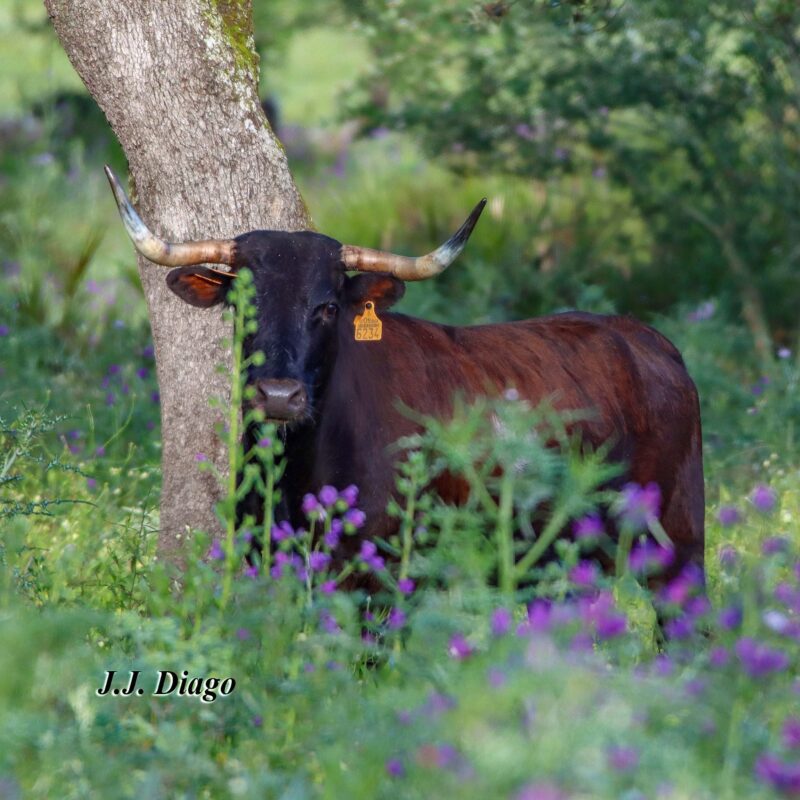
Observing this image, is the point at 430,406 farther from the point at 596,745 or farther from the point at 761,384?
the point at 761,384

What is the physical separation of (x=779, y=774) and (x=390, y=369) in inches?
118

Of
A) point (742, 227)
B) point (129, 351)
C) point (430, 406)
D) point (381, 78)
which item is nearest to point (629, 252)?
point (742, 227)

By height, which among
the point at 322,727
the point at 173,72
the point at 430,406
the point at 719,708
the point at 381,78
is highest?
the point at 381,78

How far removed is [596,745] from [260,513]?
8.38ft

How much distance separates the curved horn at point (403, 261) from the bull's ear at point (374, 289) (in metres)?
0.03

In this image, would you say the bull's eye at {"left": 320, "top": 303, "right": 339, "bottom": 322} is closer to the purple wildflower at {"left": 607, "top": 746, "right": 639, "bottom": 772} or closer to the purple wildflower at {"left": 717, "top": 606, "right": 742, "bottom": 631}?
the purple wildflower at {"left": 717, "top": 606, "right": 742, "bottom": 631}

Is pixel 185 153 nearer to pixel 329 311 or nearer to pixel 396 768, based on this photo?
pixel 329 311

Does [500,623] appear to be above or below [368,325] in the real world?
below

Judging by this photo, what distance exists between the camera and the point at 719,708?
3197 millimetres

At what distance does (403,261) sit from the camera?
5590 mm

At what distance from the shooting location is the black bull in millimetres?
5164
